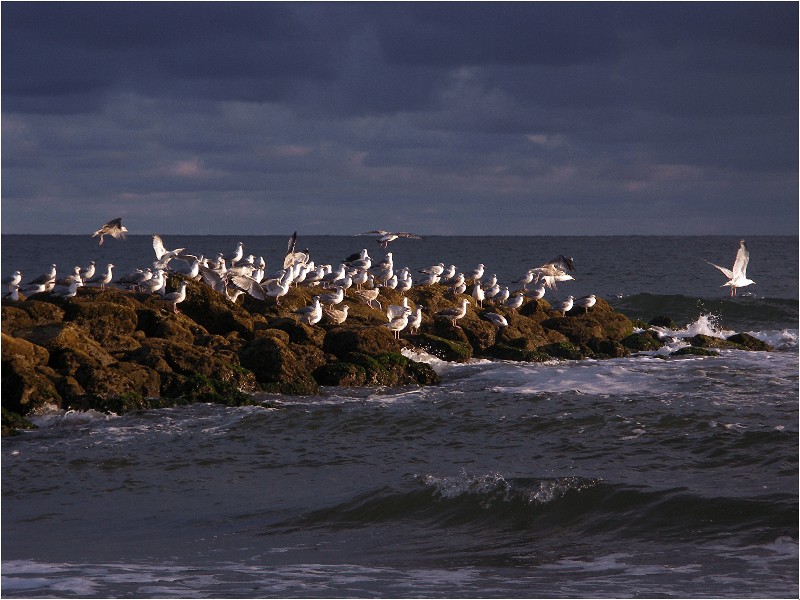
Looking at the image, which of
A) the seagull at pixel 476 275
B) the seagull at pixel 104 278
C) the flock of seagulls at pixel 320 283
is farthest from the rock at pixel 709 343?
the seagull at pixel 104 278

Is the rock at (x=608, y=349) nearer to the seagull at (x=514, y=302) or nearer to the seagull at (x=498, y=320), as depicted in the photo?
the seagull at (x=498, y=320)

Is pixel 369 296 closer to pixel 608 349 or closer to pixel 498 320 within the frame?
pixel 498 320

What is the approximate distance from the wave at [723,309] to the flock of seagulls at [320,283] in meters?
8.77

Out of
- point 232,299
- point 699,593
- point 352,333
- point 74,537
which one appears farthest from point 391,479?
point 232,299

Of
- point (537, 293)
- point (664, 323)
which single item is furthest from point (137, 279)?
point (664, 323)

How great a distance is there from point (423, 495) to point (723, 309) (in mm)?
29134

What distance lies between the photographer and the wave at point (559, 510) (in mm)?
11219

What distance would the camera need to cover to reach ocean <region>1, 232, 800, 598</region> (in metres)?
9.40

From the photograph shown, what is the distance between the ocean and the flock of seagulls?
3.48m

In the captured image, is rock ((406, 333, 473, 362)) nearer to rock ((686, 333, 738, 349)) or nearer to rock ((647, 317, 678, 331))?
rock ((686, 333, 738, 349))

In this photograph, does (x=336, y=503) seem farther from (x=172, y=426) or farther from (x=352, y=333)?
(x=352, y=333)

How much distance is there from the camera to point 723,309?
39031 mm

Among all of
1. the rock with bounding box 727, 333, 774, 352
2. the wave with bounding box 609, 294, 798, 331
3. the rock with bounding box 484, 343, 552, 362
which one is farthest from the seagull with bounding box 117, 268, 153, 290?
the wave with bounding box 609, 294, 798, 331

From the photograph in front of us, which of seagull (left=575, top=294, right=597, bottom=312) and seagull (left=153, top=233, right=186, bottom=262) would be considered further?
seagull (left=575, top=294, right=597, bottom=312)
